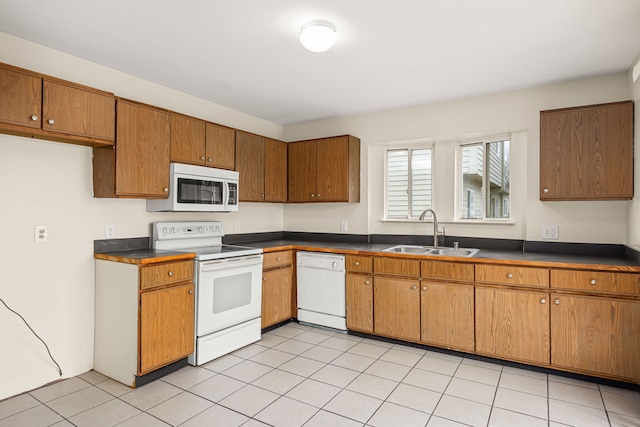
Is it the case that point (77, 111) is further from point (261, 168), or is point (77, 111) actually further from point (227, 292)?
point (261, 168)

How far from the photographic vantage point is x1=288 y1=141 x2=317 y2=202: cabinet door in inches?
167

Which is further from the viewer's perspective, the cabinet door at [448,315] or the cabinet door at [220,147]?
the cabinet door at [220,147]

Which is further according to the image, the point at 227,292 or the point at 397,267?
the point at 397,267

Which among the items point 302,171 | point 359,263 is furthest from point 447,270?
point 302,171

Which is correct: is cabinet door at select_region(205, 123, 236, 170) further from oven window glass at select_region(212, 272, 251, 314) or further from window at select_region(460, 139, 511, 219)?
window at select_region(460, 139, 511, 219)

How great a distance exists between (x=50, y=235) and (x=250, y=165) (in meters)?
1.90

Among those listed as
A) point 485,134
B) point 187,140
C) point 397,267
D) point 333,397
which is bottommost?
point 333,397

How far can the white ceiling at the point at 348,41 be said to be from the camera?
2064 mm

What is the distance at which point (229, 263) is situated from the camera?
3.07 meters

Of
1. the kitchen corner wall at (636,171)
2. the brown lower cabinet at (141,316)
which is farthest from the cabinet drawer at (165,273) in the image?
the kitchen corner wall at (636,171)

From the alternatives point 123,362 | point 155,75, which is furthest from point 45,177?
point 123,362

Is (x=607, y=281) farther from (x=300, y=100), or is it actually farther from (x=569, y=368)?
(x=300, y=100)

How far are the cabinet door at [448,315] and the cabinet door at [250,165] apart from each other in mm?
1995

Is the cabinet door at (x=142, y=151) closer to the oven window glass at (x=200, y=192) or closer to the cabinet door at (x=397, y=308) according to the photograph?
the oven window glass at (x=200, y=192)
